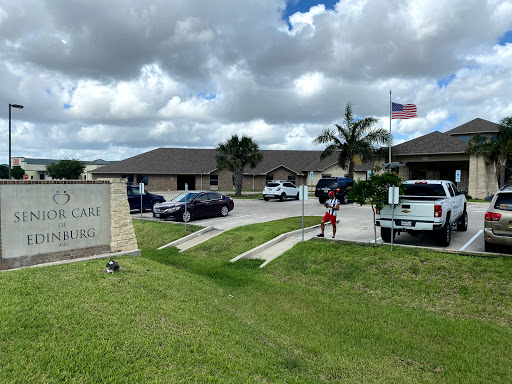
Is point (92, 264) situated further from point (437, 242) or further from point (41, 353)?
point (437, 242)

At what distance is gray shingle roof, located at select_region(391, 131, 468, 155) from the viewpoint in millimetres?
33812

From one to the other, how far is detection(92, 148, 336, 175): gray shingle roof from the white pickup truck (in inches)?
1321

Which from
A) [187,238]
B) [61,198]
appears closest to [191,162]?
[187,238]

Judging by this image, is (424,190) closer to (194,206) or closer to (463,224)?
(463,224)

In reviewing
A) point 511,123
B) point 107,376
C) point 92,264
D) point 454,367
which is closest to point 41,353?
point 107,376

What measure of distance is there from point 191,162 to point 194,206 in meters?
33.5

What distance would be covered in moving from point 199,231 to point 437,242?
9.17 meters

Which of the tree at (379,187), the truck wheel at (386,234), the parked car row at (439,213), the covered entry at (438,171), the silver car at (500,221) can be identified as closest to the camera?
the silver car at (500,221)

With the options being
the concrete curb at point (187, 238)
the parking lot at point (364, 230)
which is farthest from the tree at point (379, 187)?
the concrete curb at point (187, 238)

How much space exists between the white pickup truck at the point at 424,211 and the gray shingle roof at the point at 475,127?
3850 centimetres

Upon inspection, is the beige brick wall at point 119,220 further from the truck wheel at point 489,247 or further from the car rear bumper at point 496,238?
the truck wheel at point 489,247

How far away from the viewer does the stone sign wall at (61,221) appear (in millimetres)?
8469

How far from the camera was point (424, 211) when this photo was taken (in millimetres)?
10258

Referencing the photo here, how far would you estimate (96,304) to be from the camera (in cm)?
602
